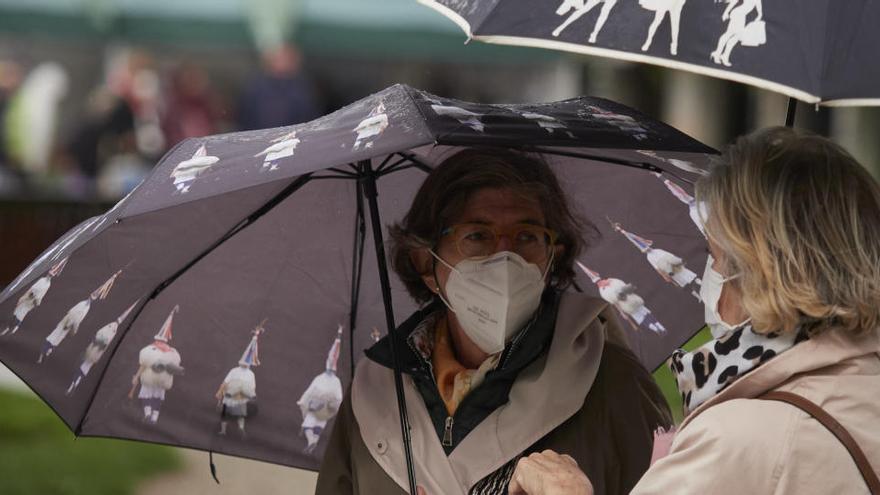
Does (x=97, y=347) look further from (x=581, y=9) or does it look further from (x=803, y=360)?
(x=803, y=360)

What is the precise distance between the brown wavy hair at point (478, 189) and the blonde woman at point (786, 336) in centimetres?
87

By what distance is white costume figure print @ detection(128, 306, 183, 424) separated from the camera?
3.84 metres

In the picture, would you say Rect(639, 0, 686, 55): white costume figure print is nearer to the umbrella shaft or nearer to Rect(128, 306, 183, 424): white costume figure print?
the umbrella shaft

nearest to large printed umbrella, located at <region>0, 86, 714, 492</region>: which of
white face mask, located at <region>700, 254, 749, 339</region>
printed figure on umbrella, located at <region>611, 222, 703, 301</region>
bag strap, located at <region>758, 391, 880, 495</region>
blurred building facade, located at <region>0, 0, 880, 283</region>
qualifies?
printed figure on umbrella, located at <region>611, 222, 703, 301</region>

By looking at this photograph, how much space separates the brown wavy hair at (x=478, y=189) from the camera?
3.49 m

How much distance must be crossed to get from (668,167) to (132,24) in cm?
1485

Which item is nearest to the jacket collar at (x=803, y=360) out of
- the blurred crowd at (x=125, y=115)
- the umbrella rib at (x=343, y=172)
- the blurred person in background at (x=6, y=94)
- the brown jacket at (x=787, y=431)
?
the brown jacket at (x=787, y=431)

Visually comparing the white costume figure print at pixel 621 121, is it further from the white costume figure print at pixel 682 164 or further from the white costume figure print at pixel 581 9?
the white costume figure print at pixel 581 9

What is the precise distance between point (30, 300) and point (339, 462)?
2.64 feet

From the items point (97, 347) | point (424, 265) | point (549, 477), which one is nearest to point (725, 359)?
point (549, 477)

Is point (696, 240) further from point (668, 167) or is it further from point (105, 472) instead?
point (105, 472)

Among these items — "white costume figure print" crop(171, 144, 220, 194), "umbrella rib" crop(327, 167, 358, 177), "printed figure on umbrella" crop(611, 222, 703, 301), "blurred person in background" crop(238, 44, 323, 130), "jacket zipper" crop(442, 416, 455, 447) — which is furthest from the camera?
"blurred person in background" crop(238, 44, 323, 130)

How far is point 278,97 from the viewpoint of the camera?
16359 mm

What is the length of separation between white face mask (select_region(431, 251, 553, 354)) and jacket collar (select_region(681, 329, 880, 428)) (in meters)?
0.91
